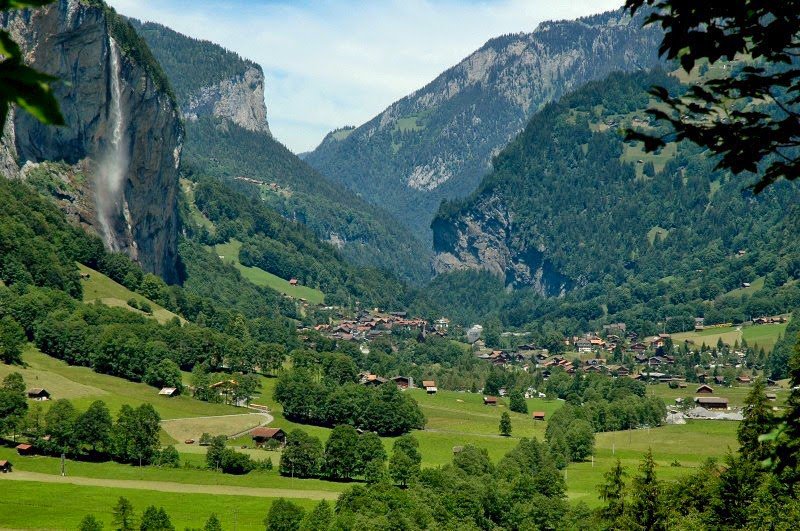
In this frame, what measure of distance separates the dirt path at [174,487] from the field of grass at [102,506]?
1880 mm

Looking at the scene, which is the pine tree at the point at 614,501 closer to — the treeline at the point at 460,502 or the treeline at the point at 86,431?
the treeline at the point at 460,502

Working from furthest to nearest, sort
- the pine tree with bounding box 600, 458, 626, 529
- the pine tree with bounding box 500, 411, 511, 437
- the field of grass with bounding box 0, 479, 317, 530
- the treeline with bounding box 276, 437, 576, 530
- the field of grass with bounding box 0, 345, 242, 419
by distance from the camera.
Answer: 1. the pine tree with bounding box 500, 411, 511, 437
2. the field of grass with bounding box 0, 345, 242, 419
3. the field of grass with bounding box 0, 479, 317, 530
4. the treeline with bounding box 276, 437, 576, 530
5. the pine tree with bounding box 600, 458, 626, 529

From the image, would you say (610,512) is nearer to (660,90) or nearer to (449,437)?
(660,90)

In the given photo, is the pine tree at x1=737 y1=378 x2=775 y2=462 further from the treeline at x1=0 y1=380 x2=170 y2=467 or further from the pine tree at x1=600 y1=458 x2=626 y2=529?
the treeline at x1=0 y1=380 x2=170 y2=467

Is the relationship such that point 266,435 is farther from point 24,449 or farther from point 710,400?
point 710,400

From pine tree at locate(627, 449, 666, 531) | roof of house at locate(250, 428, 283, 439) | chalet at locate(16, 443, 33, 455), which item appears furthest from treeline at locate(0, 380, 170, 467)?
pine tree at locate(627, 449, 666, 531)

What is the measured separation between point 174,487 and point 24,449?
1673 cm

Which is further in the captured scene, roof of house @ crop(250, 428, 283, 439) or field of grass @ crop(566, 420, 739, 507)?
roof of house @ crop(250, 428, 283, 439)

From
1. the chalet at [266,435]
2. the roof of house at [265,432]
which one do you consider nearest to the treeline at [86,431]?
the chalet at [266,435]

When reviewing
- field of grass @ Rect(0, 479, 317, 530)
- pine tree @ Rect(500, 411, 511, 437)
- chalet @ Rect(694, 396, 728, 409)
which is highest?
chalet @ Rect(694, 396, 728, 409)

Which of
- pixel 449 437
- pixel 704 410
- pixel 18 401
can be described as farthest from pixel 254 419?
pixel 704 410

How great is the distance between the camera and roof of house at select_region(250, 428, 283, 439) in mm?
136500

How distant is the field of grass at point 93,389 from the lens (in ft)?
449

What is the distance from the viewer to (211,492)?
108688 millimetres
